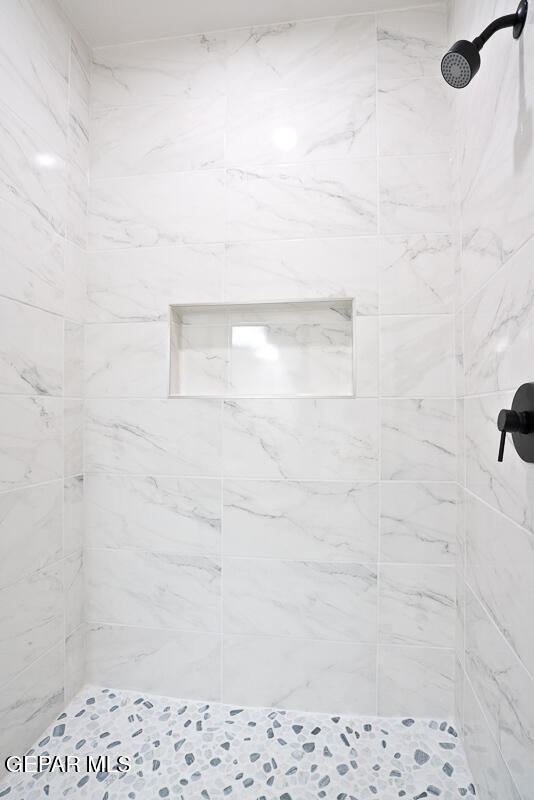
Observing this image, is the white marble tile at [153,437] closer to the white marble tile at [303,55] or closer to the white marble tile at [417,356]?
the white marble tile at [417,356]

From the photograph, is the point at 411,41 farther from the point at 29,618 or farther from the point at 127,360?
the point at 29,618

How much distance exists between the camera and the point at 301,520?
1.44 m

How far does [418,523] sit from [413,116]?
1.34m

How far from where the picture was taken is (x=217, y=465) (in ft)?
4.86

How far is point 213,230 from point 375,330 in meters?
0.66

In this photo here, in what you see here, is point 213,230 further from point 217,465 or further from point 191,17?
point 217,465

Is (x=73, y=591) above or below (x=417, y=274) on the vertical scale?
below

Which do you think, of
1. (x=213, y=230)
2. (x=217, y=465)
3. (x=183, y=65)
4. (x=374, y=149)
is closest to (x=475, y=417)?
(x=217, y=465)

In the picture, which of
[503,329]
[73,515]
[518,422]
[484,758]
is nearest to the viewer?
[518,422]

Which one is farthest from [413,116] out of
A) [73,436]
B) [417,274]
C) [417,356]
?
[73,436]

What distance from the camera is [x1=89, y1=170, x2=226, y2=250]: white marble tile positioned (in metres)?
1.50

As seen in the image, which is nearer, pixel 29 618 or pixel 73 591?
pixel 29 618

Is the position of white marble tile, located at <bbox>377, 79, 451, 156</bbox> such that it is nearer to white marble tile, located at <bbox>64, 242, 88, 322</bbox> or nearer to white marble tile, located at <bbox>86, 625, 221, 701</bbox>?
white marble tile, located at <bbox>64, 242, 88, 322</bbox>

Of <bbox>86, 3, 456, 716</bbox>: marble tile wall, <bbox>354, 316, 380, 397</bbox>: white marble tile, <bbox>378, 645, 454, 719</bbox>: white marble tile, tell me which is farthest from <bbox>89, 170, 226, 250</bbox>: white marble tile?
<bbox>378, 645, 454, 719</bbox>: white marble tile
